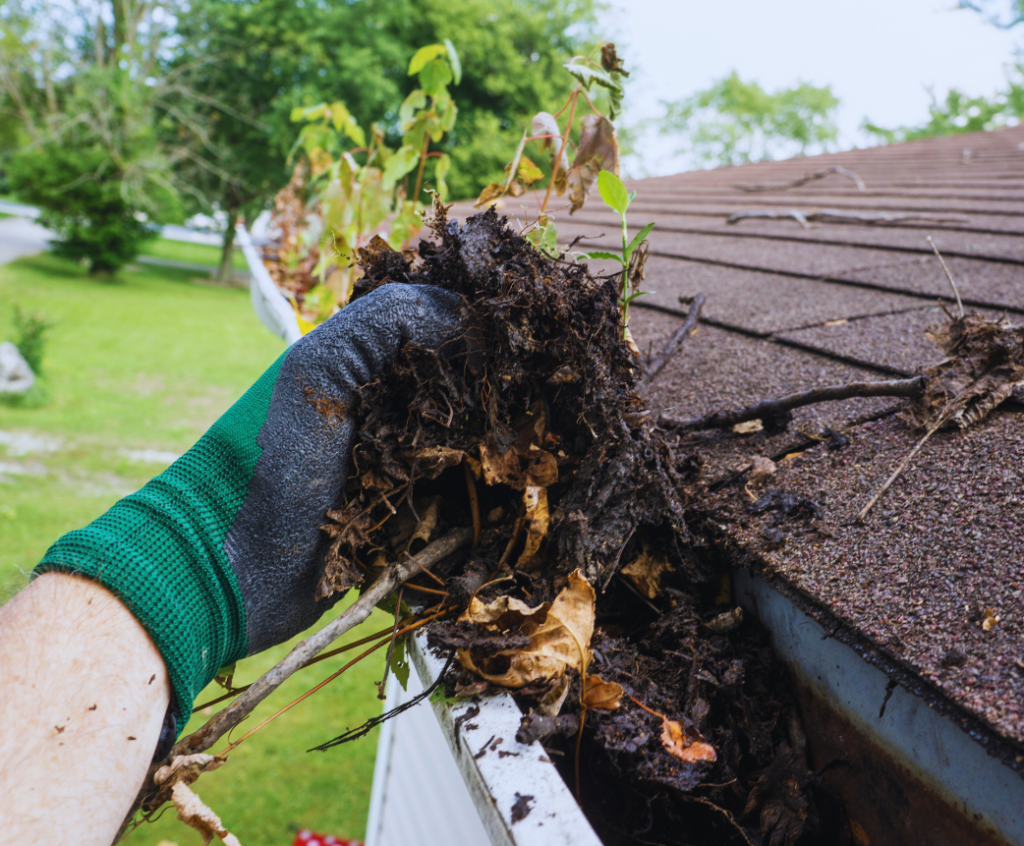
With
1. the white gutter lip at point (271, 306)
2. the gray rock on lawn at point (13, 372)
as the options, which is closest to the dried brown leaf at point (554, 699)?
the white gutter lip at point (271, 306)

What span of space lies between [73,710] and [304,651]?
24 cm

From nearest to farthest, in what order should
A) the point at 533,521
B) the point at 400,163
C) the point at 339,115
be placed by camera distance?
the point at 533,521
the point at 400,163
the point at 339,115

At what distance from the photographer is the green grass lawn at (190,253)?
88.8ft

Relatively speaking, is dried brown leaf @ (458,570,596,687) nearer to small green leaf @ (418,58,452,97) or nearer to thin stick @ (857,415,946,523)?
thin stick @ (857,415,946,523)

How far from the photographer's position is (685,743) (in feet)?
→ 2.47

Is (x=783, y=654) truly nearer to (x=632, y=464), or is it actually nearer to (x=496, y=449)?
(x=632, y=464)

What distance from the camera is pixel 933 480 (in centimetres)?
88

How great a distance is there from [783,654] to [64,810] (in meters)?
0.83

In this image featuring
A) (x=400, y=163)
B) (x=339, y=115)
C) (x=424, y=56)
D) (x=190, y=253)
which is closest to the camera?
(x=424, y=56)

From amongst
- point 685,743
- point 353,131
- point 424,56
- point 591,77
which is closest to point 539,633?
point 685,743

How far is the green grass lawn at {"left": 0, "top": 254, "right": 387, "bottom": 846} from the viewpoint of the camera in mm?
4191

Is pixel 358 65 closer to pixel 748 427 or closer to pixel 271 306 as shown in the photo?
pixel 271 306

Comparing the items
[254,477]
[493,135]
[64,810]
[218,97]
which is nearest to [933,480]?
[254,477]


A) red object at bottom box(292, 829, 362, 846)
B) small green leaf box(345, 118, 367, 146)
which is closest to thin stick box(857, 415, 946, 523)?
small green leaf box(345, 118, 367, 146)
